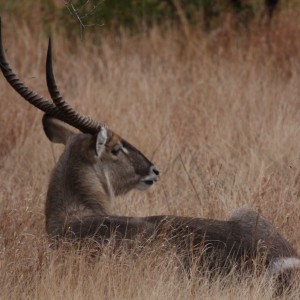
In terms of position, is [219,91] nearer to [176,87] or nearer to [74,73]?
[176,87]

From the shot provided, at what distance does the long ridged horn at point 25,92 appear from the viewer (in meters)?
6.15

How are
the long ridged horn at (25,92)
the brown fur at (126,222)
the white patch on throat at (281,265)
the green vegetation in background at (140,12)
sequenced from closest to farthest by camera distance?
1. the white patch on throat at (281,265)
2. the brown fur at (126,222)
3. the long ridged horn at (25,92)
4. the green vegetation in background at (140,12)

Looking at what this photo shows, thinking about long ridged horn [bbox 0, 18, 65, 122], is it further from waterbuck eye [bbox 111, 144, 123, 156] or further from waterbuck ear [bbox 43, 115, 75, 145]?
waterbuck eye [bbox 111, 144, 123, 156]

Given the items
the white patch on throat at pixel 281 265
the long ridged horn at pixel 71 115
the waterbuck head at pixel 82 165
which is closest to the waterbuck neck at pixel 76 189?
the waterbuck head at pixel 82 165

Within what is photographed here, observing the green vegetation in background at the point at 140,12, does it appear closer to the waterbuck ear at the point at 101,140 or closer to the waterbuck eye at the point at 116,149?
the waterbuck eye at the point at 116,149

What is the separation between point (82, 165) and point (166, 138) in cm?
221

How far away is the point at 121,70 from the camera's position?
34.6 ft

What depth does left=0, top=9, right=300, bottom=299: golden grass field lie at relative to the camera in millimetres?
5285

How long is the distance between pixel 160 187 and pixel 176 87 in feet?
8.16

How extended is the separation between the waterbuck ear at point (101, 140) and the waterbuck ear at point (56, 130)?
36 cm

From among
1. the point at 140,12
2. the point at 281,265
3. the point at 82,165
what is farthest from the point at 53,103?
the point at 140,12

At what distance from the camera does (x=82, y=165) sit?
637 cm

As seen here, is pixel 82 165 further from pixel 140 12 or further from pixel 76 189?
pixel 140 12

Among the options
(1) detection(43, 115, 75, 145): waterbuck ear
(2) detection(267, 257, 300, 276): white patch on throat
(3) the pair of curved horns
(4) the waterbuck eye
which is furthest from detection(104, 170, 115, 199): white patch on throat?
(2) detection(267, 257, 300, 276): white patch on throat
